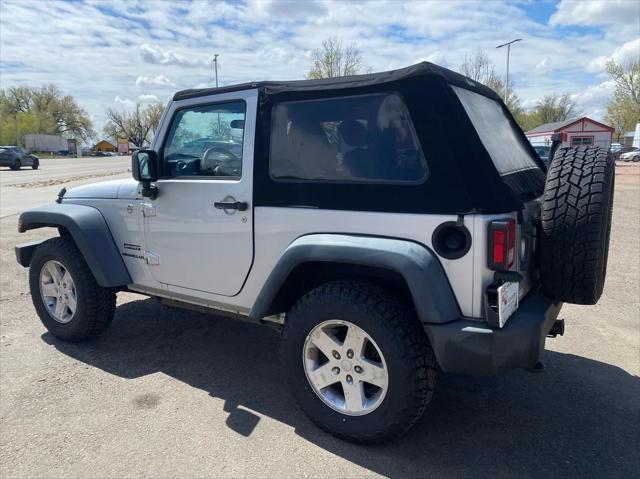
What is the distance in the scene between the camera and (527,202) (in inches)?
108

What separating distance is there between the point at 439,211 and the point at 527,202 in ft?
2.19

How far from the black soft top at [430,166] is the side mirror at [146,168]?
3.12 feet

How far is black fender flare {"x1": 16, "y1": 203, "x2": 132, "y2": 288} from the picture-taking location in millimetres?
3775

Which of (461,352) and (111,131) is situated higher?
(111,131)

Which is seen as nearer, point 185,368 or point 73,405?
point 73,405

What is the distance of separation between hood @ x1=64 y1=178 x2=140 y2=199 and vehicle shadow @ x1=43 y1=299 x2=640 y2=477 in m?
1.25

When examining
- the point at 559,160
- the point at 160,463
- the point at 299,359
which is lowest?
the point at 160,463

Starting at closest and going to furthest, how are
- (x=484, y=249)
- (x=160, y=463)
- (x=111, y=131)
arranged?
(x=484, y=249) → (x=160, y=463) → (x=111, y=131)

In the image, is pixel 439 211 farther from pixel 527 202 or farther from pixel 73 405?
pixel 73 405

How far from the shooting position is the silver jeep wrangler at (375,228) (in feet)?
7.82

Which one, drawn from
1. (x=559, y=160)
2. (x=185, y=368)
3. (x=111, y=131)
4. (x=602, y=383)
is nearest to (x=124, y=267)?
(x=185, y=368)

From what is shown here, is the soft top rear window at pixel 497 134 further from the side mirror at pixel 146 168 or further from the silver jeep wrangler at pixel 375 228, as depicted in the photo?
the side mirror at pixel 146 168

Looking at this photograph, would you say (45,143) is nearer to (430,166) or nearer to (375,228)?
(375,228)

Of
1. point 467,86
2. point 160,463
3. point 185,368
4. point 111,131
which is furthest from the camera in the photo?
point 111,131
